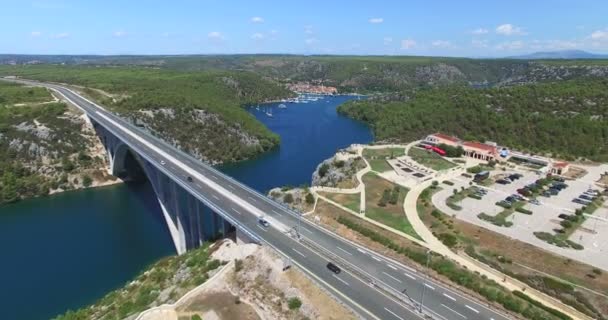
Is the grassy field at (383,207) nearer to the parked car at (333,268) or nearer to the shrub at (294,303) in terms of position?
the parked car at (333,268)

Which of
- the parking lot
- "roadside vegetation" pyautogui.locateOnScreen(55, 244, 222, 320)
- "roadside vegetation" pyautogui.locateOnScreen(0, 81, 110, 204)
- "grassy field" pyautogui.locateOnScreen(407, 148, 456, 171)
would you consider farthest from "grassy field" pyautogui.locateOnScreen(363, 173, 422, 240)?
"roadside vegetation" pyautogui.locateOnScreen(0, 81, 110, 204)

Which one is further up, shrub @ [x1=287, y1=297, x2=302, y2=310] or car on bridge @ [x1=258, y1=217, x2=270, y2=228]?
car on bridge @ [x1=258, y1=217, x2=270, y2=228]

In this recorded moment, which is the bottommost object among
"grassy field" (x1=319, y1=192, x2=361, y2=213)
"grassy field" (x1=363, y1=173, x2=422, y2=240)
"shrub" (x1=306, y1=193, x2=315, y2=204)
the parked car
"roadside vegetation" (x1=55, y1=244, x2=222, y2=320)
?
"roadside vegetation" (x1=55, y1=244, x2=222, y2=320)

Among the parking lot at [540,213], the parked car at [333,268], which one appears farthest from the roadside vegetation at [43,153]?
the parking lot at [540,213]

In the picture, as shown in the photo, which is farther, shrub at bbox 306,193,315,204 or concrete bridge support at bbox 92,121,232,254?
shrub at bbox 306,193,315,204

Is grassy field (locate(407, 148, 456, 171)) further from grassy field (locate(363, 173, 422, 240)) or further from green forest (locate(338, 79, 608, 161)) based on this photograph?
green forest (locate(338, 79, 608, 161))

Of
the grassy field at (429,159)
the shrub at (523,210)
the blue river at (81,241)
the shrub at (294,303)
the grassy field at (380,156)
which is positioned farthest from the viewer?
the grassy field at (429,159)

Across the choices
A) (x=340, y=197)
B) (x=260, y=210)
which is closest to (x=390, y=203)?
(x=340, y=197)
